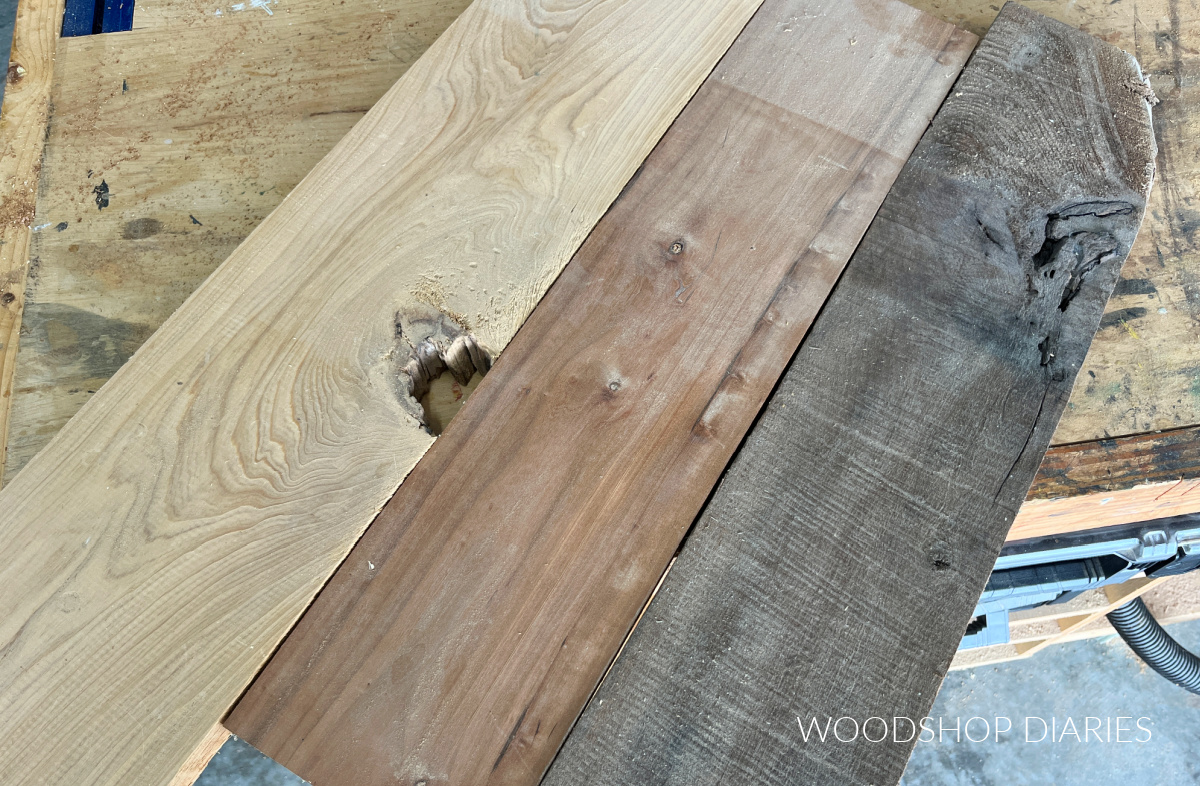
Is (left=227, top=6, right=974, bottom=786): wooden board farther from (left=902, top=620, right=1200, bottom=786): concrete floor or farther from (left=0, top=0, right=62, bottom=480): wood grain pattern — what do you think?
(left=902, top=620, right=1200, bottom=786): concrete floor

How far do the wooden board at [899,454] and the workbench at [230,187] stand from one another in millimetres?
289

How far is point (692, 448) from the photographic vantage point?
101cm

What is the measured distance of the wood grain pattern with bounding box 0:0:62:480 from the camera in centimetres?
134

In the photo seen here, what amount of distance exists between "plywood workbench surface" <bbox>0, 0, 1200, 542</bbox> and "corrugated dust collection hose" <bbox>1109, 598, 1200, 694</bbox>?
1.25 metres

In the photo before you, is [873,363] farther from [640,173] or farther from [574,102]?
[574,102]

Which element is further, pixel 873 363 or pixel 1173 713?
pixel 1173 713

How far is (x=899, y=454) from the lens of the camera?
1.00 meters

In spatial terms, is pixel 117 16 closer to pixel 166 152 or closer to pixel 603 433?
pixel 166 152

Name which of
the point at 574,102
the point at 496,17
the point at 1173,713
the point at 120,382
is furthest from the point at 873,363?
the point at 1173,713

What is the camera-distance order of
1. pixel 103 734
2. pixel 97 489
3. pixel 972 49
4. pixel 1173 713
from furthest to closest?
pixel 1173 713, pixel 972 49, pixel 97 489, pixel 103 734

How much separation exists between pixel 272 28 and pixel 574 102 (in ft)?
2.62

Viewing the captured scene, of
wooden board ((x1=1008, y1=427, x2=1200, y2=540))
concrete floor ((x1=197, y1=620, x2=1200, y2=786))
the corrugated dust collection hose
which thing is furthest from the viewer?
concrete floor ((x1=197, y1=620, x2=1200, y2=786))

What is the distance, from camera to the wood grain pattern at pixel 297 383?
34.6 inches

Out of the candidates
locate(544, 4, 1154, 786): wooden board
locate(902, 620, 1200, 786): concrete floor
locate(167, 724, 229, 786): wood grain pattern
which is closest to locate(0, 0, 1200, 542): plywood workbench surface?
locate(544, 4, 1154, 786): wooden board
